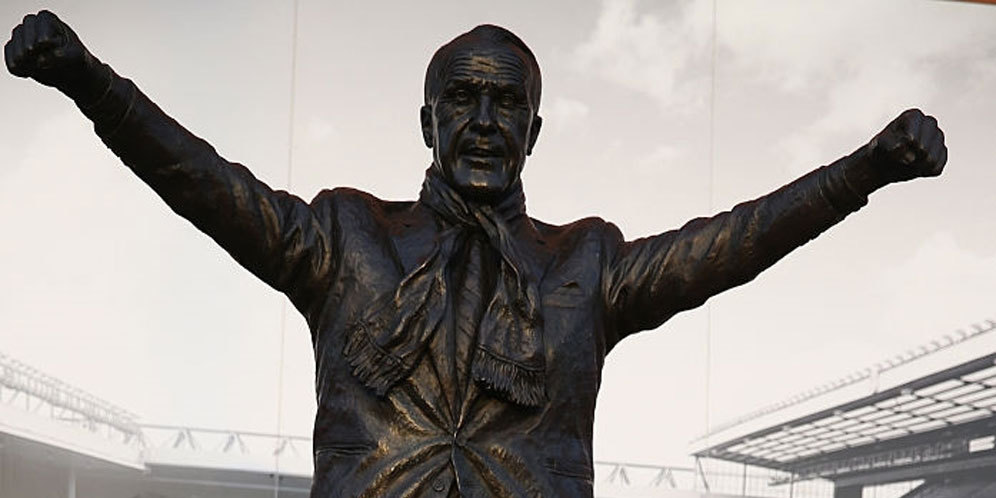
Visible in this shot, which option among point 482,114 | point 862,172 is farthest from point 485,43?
point 862,172

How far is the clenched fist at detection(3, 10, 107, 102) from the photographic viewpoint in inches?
82.0

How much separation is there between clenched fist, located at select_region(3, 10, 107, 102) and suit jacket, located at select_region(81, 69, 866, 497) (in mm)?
59

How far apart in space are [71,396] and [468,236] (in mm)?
4163

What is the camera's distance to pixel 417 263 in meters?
2.33

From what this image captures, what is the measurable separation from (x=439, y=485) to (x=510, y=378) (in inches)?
6.2

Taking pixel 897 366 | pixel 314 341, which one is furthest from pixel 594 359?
pixel 897 366

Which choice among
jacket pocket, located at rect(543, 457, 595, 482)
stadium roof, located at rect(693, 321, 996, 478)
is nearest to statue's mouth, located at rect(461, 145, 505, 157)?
jacket pocket, located at rect(543, 457, 595, 482)

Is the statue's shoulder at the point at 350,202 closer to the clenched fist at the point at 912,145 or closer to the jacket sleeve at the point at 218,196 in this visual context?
the jacket sleeve at the point at 218,196

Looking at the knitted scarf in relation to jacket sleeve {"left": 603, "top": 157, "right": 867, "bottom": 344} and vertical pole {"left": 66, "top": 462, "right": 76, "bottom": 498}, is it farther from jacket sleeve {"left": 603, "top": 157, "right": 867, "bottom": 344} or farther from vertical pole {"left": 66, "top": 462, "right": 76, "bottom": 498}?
vertical pole {"left": 66, "top": 462, "right": 76, "bottom": 498}

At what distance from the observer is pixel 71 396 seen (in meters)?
6.27

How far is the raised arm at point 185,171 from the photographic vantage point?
210 centimetres

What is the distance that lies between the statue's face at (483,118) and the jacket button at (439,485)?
1.22ft

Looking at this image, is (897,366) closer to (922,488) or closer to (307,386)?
(922,488)

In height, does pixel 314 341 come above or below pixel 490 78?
below
